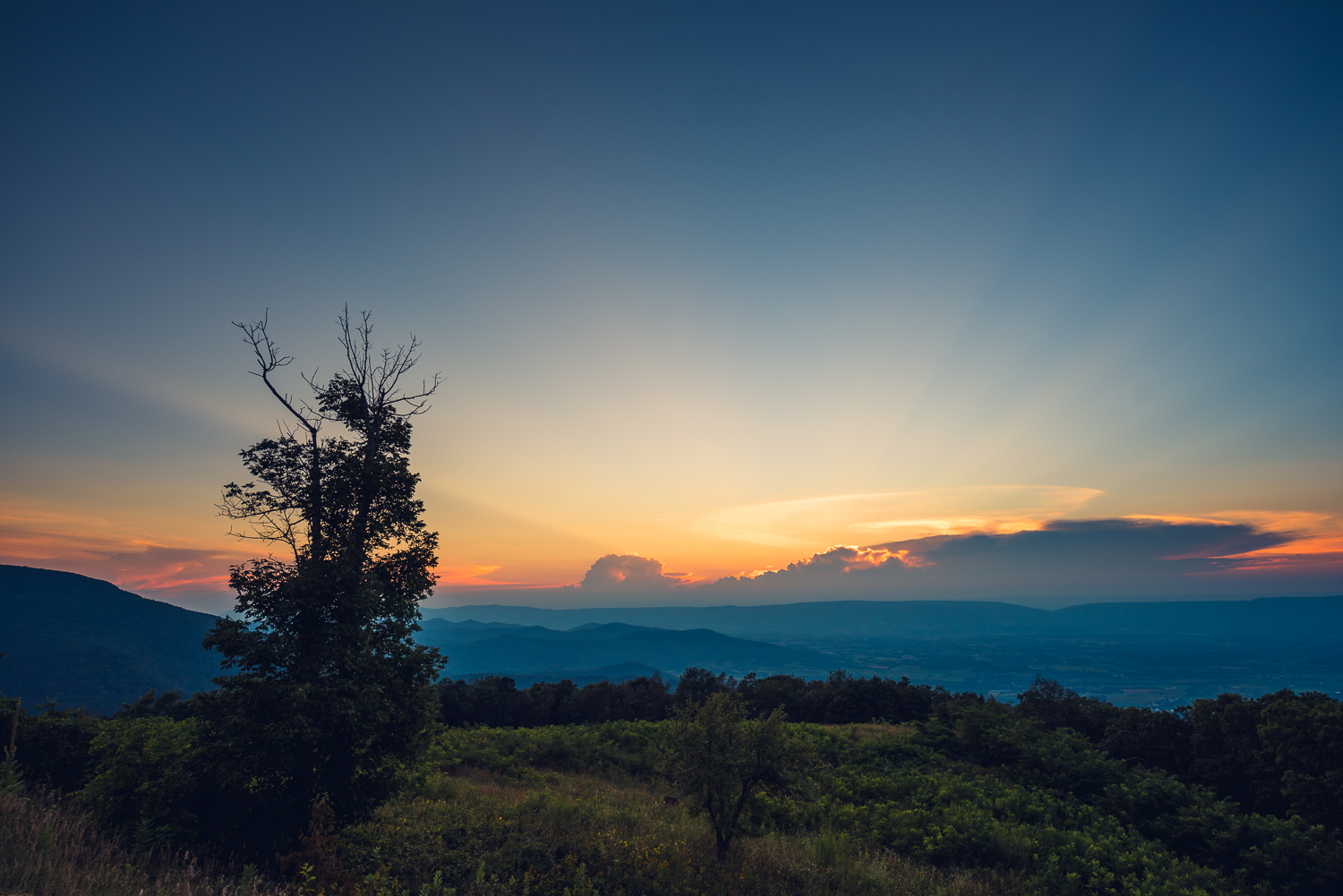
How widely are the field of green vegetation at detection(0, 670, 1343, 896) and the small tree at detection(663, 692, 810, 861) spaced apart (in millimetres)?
197

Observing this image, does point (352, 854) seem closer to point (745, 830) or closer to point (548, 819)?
point (548, 819)

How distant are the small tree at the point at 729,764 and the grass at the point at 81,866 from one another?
375 inches

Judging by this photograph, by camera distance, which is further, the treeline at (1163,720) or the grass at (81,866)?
the treeline at (1163,720)

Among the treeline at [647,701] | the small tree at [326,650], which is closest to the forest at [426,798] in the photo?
the small tree at [326,650]

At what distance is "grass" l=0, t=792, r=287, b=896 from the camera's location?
6.66 meters

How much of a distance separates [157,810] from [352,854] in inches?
157

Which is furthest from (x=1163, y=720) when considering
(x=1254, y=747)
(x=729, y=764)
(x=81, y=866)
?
(x=81, y=866)

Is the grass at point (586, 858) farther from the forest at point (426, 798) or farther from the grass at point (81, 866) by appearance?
the grass at point (81, 866)

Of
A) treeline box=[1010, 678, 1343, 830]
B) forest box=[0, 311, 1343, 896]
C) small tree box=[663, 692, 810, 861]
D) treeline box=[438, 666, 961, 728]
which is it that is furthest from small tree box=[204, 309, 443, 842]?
treeline box=[438, 666, 961, 728]

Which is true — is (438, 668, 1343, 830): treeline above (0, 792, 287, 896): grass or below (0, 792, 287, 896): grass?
below

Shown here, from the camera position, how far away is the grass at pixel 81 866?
→ 6.66 meters

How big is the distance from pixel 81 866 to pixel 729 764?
12736 mm

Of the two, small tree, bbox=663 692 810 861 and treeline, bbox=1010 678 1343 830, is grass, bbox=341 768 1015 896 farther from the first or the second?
treeline, bbox=1010 678 1343 830

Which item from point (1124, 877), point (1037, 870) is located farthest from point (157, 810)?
point (1124, 877)
